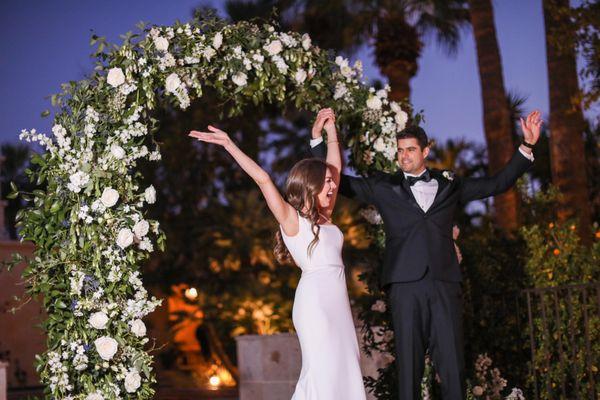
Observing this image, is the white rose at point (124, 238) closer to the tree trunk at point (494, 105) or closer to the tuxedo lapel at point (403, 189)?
the tuxedo lapel at point (403, 189)

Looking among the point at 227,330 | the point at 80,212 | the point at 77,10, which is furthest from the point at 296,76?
the point at 77,10

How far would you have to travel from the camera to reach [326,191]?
4715 millimetres

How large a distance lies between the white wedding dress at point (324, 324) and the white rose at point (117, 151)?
1179 millimetres

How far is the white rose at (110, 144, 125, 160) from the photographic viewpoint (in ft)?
16.9

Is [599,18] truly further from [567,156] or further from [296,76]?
[296,76]

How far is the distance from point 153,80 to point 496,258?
471cm

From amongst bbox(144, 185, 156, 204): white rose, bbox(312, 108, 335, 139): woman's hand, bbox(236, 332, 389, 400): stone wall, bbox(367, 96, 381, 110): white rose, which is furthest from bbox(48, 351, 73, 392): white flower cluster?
bbox(236, 332, 389, 400): stone wall

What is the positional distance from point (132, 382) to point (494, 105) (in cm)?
853

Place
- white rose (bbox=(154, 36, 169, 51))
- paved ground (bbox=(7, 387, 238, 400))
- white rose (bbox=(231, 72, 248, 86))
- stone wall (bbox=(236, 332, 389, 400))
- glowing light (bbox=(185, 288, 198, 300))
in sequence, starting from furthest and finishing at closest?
glowing light (bbox=(185, 288, 198, 300)), paved ground (bbox=(7, 387, 238, 400)), stone wall (bbox=(236, 332, 389, 400)), white rose (bbox=(231, 72, 248, 86)), white rose (bbox=(154, 36, 169, 51))

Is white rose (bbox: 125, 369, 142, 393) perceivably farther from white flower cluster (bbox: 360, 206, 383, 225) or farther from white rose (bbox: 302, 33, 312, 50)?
white rose (bbox: 302, 33, 312, 50)

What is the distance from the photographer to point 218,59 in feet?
19.2

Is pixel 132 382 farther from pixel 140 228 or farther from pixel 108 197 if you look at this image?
pixel 108 197

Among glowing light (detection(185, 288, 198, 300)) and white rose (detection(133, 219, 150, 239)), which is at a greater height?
glowing light (detection(185, 288, 198, 300))

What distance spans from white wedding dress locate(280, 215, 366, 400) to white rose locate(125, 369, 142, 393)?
1030 millimetres
